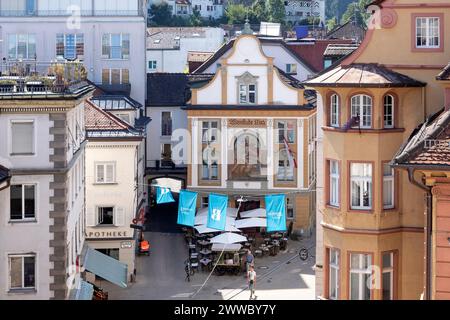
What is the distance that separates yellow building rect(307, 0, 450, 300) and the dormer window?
3290 centimetres

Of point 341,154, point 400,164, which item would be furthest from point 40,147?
point 400,164

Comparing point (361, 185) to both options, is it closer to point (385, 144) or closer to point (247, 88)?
point (385, 144)

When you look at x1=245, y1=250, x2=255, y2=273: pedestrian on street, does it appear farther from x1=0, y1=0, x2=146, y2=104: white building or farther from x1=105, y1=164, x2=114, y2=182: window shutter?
x1=0, y1=0, x2=146, y2=104: white building

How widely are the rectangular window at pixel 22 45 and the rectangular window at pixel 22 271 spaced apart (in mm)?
35249

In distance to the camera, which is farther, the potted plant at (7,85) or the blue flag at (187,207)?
the blue flag at (187,207)

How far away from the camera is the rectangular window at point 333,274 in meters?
22.4

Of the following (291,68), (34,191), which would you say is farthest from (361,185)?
(291,68)

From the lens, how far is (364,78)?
859 inches

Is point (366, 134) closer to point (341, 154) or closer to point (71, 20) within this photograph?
point (341, 154)

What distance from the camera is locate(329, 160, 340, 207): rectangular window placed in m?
22.5

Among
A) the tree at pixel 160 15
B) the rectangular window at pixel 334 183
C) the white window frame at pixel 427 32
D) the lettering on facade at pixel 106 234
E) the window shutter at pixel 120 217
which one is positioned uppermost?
the tree at pixel 160 15

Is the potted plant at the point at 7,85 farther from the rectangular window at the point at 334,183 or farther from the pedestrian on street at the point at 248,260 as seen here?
the pedestrian on street at the point at 248,260

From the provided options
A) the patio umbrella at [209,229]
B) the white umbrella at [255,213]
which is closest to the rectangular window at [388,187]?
the patio umbrella at [209,229]

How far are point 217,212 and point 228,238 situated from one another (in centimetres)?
306
